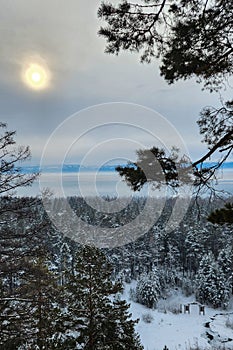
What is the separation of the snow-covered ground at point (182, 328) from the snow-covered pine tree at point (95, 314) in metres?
9.62

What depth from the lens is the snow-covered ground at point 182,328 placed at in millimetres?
18516

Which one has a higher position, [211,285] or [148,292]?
[211,285]

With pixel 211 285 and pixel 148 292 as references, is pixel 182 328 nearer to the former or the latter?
pixel 148 292

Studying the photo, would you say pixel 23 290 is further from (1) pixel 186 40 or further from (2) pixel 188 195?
(1) pixel 186 40

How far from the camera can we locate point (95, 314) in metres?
8.50

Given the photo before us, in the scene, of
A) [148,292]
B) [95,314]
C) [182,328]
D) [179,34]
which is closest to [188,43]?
[179,34]

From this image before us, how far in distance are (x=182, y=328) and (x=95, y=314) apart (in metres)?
16.9

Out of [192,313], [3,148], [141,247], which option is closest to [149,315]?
[192,313]

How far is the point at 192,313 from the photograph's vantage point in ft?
89.6

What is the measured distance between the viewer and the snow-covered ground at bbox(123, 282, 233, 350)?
18.5 m

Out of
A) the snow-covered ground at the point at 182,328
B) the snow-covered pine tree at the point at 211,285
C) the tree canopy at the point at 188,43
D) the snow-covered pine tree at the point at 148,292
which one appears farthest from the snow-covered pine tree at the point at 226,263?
the tree canopy at the point at 188,43

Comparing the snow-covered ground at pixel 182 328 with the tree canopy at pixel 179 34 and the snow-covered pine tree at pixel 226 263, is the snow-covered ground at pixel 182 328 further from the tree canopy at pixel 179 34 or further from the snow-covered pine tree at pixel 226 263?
the tree canopy at pixel 179 34

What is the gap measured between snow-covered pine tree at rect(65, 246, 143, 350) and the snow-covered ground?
962cm

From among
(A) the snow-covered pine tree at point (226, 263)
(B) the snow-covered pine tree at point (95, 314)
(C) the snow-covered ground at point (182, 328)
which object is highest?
(B) the snow-covered pine tree at point (95, 314)
